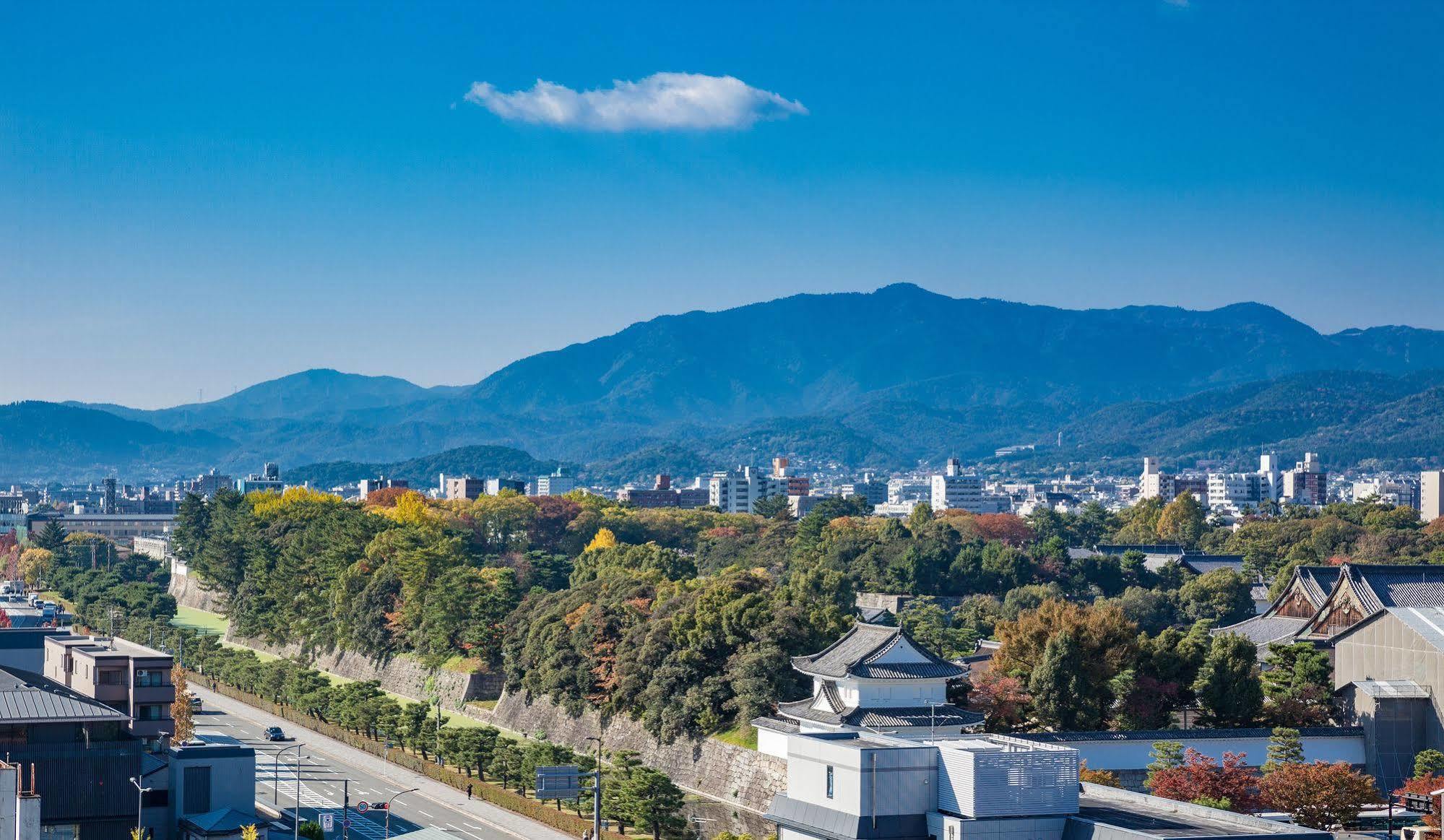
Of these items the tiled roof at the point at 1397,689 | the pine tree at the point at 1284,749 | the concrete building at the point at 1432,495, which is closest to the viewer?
the pine tree at the point at 1284,749

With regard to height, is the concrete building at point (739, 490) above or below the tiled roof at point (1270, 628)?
Result: above

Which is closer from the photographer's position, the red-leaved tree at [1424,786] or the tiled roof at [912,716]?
the red-leaved tree at [1424,786]

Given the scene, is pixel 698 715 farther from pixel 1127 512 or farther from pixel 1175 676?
pixel 1127 512

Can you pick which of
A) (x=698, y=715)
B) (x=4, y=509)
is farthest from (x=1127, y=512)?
(x=4, y=509)

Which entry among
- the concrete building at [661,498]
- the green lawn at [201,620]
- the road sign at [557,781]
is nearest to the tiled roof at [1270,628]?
the road sign at [557,781]

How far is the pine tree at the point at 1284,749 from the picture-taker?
3872cm

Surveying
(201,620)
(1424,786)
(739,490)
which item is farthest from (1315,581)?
(739,490)

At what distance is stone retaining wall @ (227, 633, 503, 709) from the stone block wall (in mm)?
3647

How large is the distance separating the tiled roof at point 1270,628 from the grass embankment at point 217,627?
27797mm

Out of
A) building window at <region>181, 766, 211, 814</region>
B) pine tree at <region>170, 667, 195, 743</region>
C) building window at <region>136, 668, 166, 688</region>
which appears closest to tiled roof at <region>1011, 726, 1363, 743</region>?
building window at <region>181, 766, 211, 814</region>

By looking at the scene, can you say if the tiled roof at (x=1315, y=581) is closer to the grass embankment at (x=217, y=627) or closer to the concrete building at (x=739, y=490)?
the grass embankment at (x=217, y=627)

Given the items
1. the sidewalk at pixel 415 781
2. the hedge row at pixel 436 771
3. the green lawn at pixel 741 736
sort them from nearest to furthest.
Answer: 1. the hedge row at pixel 436 771
2. the sidewalk at pixel 415 781
3. the green lawn at pixel 741 736

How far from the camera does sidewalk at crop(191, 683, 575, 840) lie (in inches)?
1688

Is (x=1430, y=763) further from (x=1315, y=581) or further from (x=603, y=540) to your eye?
(x=603, y=540)
